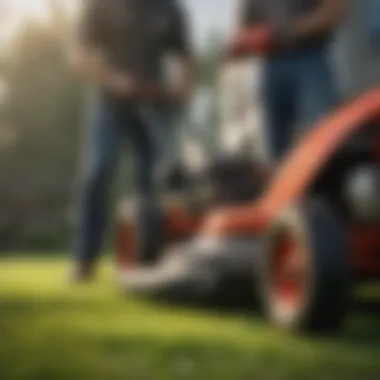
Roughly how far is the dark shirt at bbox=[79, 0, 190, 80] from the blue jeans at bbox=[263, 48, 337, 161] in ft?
0.42

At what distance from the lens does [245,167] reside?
1.28m

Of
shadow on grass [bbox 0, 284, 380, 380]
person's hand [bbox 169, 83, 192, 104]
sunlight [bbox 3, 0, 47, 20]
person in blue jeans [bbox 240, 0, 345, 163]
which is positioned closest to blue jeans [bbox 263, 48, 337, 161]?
person in blue jeans [bbox 240, 0, 345, 163]

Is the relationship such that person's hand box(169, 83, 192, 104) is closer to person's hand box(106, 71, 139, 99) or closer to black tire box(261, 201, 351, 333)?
person's hand box(106, 71, 139, 99)

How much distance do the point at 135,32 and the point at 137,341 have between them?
0.40 m

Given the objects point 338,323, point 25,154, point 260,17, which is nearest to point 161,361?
point 338,323

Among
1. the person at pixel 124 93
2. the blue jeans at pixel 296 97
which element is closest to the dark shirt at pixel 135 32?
the person at pixel 124 93

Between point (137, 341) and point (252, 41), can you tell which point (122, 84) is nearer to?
point (252, 41)

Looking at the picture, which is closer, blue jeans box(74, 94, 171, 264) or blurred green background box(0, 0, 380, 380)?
blurred green background box(0, 0, 380, 380)

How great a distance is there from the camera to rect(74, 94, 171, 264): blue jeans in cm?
128

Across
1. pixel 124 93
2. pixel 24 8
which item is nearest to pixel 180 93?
A: pixel 124 93

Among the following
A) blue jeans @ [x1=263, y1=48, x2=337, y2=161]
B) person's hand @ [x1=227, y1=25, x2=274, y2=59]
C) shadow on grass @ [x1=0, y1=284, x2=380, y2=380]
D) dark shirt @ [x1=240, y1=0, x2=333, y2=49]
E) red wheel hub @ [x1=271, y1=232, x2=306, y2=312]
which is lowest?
shadow on grass @ [x1=0, y1=284, x2=380, y2=380]

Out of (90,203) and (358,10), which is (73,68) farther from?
(358,10)

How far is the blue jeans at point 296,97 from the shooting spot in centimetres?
126

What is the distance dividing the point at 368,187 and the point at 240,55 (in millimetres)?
243
